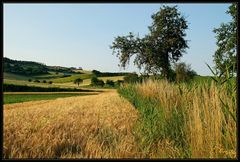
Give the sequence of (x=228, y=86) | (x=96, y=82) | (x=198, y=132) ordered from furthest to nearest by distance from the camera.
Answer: (x=96, y=82)
(x=228, y=86)
(x=198, y=132)

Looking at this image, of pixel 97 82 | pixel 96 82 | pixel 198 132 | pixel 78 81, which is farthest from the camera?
pixel 96 82

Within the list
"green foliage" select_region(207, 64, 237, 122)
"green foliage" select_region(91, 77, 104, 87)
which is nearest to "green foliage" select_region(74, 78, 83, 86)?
"green foliage" select_region(91, 77, 104, 87)

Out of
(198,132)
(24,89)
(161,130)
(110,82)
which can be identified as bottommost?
(24,89)

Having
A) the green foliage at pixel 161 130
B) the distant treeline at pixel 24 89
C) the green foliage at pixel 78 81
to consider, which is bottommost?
the distant treeline at pixel 24 89

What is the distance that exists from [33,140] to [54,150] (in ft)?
0.86

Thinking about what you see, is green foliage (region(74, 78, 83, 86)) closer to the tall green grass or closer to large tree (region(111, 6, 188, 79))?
large tree (region(111, 6, 188, 79))

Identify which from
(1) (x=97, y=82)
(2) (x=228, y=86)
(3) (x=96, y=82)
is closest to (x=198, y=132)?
(2) (x=228, y=86)

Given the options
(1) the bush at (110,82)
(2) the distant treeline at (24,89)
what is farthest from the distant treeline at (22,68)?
(1) the bush at (110,82)

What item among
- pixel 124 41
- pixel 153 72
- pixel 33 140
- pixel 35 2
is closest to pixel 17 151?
pixel 33 140

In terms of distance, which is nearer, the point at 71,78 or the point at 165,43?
the point at 165,43

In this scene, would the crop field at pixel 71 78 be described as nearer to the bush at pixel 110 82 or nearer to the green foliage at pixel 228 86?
the bush at pixel 110 82

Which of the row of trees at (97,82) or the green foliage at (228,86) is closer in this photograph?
the green foliage at (228,86)

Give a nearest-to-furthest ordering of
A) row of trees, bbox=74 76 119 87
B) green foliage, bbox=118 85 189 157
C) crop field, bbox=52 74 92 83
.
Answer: green foliage, bbox=118 85 189 157 → crop field, bbox=52 74 92 83 → row of trees, bbox=74 76 119 87

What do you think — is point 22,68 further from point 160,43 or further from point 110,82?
point 110,82
